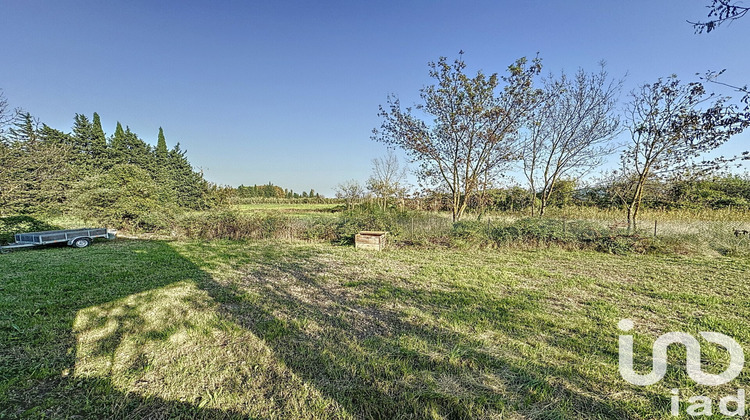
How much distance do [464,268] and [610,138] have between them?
29.8 feet

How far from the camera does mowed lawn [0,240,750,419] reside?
1.62 m

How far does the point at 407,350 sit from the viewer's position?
2.21 metres

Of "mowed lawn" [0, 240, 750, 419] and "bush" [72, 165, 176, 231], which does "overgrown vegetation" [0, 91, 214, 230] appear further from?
"mowed lawn" [0, 240, 750, 419]

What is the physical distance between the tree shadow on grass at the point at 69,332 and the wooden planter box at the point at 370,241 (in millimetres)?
3769

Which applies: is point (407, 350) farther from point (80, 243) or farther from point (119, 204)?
Result: point (119, 204)


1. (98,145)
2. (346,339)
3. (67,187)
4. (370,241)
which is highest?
(98,145)

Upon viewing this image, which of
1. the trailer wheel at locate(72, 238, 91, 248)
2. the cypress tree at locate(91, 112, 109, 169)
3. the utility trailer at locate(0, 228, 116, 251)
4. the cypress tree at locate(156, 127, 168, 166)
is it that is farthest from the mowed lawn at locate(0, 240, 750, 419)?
the cypress tree at locate(156, 127, 168, 166)

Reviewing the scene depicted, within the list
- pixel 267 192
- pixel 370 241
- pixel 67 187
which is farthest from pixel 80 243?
pixel 267 192

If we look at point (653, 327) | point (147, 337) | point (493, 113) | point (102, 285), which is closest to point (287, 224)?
point (102, 285)

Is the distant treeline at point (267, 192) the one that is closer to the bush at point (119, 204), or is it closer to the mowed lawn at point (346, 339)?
the bush at point (119, 204)

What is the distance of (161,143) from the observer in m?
27.5

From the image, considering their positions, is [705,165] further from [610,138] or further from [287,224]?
[287,224]

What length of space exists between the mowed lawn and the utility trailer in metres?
2.23

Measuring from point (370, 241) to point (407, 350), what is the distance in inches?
200
